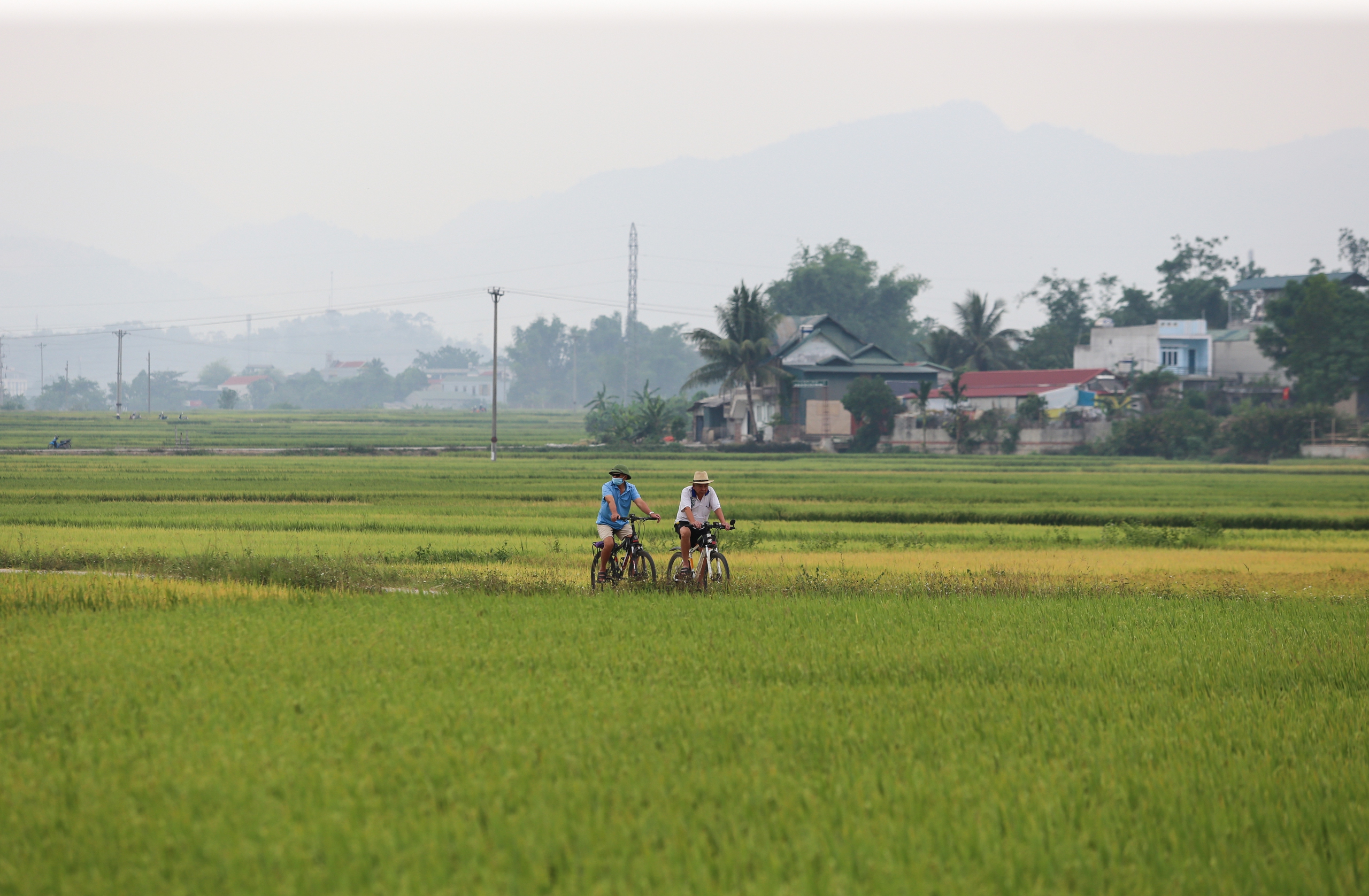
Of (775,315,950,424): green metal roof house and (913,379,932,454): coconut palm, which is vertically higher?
(775,315,950,424): green metal roof house

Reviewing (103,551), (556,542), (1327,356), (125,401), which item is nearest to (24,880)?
(103,551)

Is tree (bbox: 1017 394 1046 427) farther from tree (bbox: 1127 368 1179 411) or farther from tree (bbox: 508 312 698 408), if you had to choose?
tree (bbox: 508 312 698 408)

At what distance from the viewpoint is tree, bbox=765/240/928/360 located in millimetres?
103438

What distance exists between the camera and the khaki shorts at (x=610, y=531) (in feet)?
48.2

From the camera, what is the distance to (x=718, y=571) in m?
14.8

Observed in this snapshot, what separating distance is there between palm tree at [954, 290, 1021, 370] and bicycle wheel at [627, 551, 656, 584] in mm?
66516

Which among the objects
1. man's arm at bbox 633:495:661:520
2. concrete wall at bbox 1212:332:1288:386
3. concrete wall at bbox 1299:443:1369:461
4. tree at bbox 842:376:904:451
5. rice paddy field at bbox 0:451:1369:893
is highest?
concrete wall at bbox 1212:332:1288:386

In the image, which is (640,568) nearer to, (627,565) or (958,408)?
(627,565)

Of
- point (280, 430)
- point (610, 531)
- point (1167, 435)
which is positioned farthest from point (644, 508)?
point (280, 430)

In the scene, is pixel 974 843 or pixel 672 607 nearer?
pixel 974 843

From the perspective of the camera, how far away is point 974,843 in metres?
5.98

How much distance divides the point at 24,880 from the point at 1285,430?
208 ft

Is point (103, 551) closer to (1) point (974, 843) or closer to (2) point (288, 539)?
(2) point (288, 539)

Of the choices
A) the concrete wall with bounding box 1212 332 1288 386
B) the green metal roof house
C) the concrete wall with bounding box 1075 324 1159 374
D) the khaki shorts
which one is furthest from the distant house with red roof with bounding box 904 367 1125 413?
the khaki shorts
